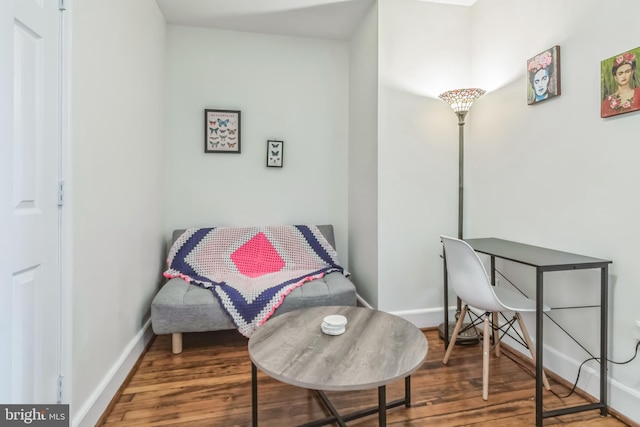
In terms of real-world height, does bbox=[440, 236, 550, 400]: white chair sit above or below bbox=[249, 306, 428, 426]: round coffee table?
above

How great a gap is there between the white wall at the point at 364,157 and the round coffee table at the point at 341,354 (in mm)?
1036

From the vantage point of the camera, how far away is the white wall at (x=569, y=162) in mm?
1513

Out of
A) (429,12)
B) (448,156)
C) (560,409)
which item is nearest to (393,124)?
(448,156)

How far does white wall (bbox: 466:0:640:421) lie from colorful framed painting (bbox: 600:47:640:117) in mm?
42

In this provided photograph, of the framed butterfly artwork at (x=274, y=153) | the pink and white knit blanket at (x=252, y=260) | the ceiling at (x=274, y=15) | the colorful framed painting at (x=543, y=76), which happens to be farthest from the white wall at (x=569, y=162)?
the framed butterfly artwork at (x=274, y=153)

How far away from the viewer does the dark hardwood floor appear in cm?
153

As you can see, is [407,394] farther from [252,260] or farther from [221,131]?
[221,131]

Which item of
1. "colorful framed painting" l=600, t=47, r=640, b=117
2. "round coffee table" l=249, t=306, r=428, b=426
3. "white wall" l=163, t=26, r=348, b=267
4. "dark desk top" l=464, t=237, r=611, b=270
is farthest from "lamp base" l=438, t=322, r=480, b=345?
"colorful framed painting" l=600, t=47, r=640, b=117

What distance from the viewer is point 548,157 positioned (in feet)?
6.28

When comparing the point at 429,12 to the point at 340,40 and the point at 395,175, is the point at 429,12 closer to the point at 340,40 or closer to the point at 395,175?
the point at 340,40

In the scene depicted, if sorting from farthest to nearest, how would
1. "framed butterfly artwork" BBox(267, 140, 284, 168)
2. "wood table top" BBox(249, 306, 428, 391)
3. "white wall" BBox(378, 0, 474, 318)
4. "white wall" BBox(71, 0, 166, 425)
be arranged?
"framed butterfly artwork" BBox(267, 140, 284, 168), "white wall" BBox(378, 0, 474, 318), "white wall" BBox(71, 0, 166, 425), "wood table top" BBox(249, 306, 428, 391)

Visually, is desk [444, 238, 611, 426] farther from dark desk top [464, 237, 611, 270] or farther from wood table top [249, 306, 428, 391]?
wood table top [249, 306, 428, 391]

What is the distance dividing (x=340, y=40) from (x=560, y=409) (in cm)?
323

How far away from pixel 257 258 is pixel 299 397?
4.23ft
